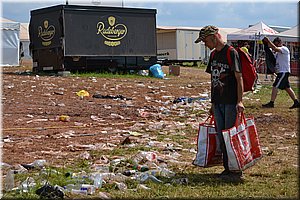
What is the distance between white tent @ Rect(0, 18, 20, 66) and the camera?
32.2 metres

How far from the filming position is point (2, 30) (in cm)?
3203

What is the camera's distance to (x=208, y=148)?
675cm

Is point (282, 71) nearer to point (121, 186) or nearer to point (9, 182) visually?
point (121, 186)

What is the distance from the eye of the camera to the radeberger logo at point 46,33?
23845mm

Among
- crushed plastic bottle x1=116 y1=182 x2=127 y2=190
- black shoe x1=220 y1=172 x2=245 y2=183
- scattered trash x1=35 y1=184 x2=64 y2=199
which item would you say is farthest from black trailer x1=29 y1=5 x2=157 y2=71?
scattered trash x1=35 y1=184 x2=64 y2=199

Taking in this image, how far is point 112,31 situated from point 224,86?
1861 cm

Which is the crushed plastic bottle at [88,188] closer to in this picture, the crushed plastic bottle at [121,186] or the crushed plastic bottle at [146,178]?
the crushed plastic bottle at [121,186]

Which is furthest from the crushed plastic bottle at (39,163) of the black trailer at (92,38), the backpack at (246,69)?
the black trailer at (92,38)

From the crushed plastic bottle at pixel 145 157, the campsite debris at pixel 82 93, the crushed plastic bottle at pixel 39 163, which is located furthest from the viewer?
the campsite debris at pixel 82 93

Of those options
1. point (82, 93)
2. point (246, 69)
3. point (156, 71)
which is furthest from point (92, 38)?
point (246, 69)

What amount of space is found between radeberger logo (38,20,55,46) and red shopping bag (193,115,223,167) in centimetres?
1783

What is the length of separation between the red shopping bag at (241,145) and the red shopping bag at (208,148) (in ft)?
1.20

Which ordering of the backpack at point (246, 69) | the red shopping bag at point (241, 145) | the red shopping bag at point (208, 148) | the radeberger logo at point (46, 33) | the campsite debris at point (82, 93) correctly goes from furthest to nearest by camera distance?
the radeberger logo at point (46, 33) < the campsite debris at point (82, 93) < the red shopping bag at point (208, 148) < the backpack at point (246, 69) < the red shopping bag at point (241, 145)

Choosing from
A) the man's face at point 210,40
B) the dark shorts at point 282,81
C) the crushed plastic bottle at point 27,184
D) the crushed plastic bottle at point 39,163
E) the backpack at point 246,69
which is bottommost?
the crushed plastic bottle at point 27,184
